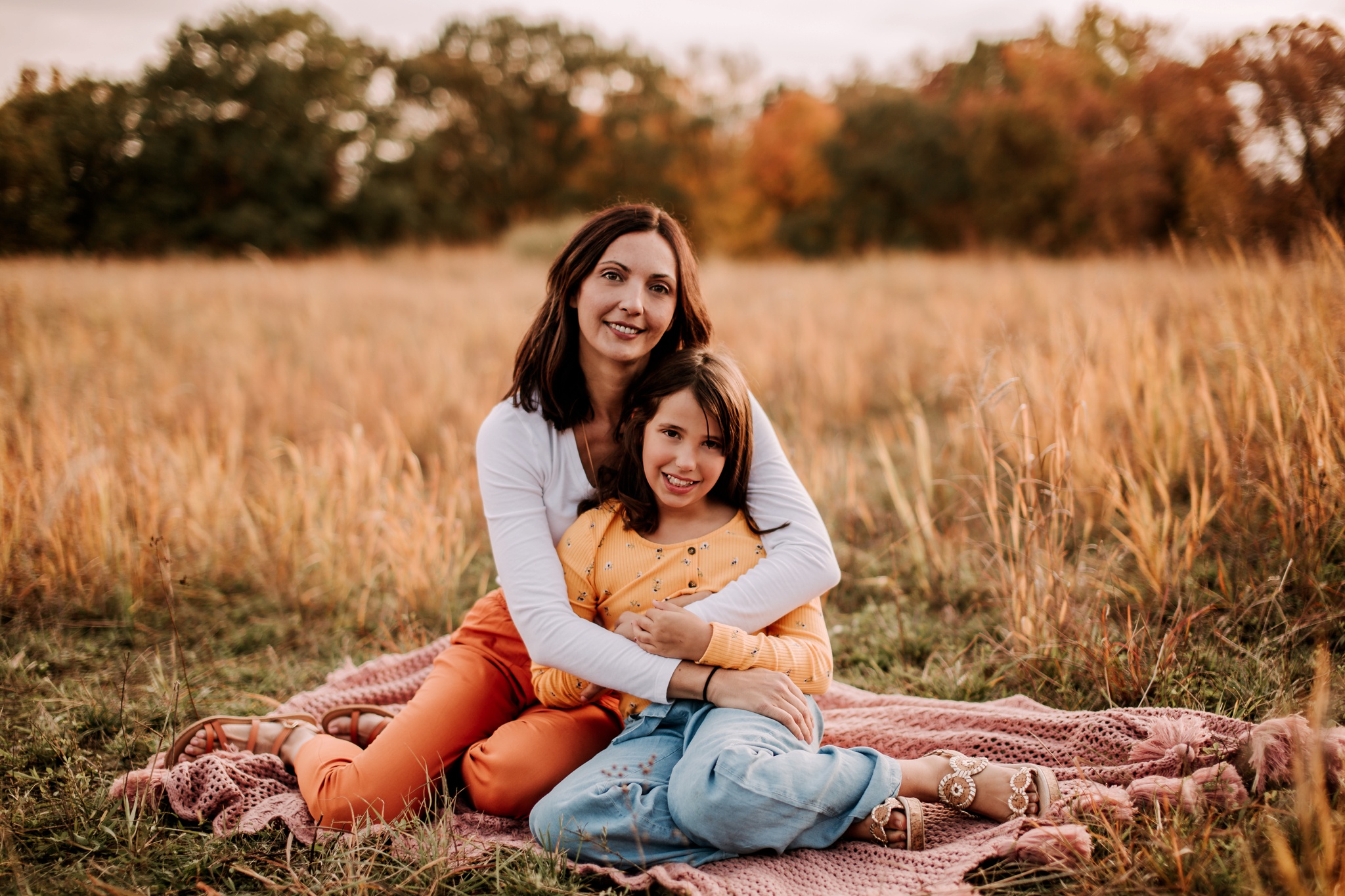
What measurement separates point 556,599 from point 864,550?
6.97 ft

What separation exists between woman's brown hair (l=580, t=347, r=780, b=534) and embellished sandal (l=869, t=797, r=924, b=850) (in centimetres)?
79

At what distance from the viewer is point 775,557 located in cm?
223

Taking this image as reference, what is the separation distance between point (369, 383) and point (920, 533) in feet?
13.0

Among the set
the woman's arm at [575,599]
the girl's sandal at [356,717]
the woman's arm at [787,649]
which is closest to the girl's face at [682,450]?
the woman's arm at [575,599]

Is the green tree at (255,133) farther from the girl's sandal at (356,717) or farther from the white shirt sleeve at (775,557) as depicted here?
the white shirt sleeve at (775,557)

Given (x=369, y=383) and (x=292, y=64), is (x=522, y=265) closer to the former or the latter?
(x=369, y=383)

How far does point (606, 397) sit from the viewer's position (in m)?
2.53

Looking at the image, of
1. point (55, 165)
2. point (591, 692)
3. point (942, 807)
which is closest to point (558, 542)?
point (591, 692)

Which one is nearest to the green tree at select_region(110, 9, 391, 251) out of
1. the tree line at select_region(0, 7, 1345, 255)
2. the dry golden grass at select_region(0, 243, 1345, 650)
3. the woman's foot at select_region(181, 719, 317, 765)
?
the tree line at select_region(0, 7, 1345, 255)

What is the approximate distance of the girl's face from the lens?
2.19 meters

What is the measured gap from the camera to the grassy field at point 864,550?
1991 millimetres

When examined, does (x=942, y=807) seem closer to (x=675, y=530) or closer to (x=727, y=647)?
(x=727, y=647)

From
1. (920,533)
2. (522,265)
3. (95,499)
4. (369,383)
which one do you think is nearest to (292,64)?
(522,265)

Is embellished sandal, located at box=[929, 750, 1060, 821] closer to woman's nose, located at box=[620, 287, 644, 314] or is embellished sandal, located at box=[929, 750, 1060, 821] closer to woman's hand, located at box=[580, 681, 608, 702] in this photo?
woman's hand, located at box=[580, 681, 608, 702]
